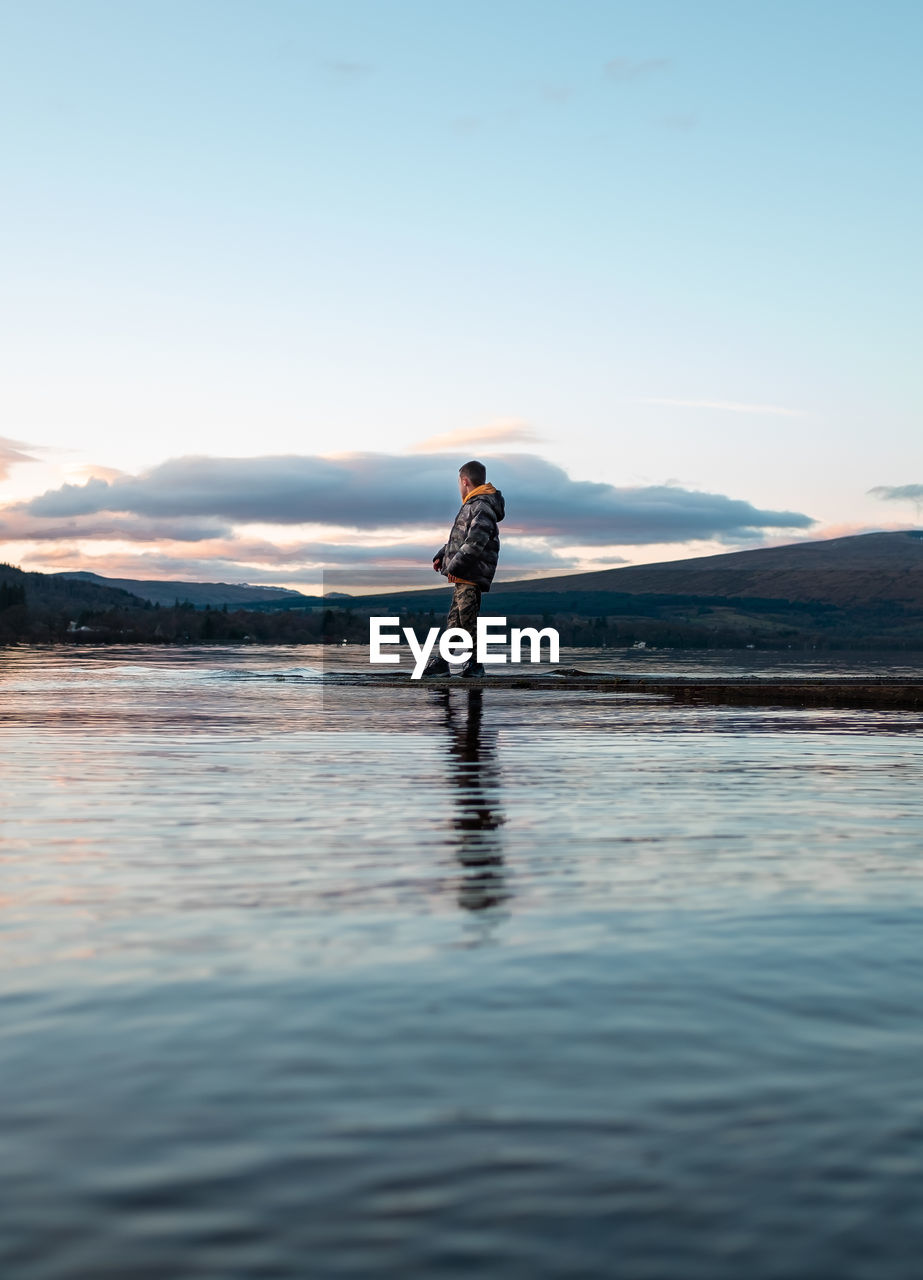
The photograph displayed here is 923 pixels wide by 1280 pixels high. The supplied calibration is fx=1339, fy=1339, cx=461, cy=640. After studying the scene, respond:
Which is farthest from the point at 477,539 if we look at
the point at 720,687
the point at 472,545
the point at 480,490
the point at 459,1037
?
the point at 459,1037

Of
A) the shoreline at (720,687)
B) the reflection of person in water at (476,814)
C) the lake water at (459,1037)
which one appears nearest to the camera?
A: the lake water at (459,1037)

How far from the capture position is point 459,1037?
404 centimetres

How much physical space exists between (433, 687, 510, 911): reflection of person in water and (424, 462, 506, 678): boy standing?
5.91 meters

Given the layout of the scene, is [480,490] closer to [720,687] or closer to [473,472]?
[473,472]

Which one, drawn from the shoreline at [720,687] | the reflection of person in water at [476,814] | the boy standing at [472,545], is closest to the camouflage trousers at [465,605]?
the boy standing at [472,545]

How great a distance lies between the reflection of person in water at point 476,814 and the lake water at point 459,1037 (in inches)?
2.0

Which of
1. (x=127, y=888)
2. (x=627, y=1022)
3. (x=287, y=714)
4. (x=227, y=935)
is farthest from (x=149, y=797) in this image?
(x=287, y=714)

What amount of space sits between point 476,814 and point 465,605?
14.5 m

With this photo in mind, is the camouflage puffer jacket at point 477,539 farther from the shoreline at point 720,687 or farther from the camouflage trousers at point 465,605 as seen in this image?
the shoreline at point 720,687

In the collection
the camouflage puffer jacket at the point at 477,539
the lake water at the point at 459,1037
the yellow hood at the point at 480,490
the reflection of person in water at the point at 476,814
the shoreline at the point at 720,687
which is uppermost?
the yellow hood at the point at 480,490

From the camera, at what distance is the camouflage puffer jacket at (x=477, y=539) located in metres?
23.0

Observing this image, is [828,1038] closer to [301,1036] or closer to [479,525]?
[301,1036]

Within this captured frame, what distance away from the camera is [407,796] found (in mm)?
9828

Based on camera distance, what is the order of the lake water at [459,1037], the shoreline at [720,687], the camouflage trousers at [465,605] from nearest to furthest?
1. the lake water at [459,1037]
2. the shoreline at [720,687]
3. the camouflage trousers at [465,605]
